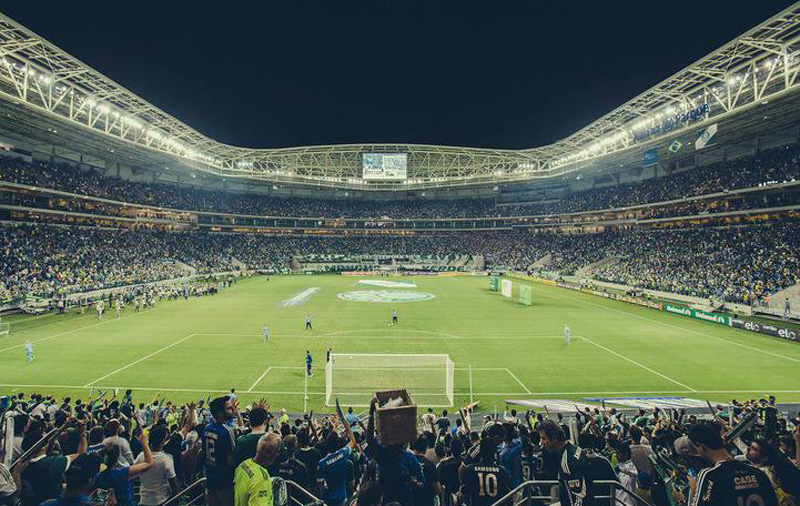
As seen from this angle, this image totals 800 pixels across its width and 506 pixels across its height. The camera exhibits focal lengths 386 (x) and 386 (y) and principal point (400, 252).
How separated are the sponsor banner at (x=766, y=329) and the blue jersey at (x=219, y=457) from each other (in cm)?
3724

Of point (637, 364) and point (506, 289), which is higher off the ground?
point (506, 289)

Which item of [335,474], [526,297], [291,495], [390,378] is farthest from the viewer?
[526,297]

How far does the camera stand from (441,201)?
10288 centimetres

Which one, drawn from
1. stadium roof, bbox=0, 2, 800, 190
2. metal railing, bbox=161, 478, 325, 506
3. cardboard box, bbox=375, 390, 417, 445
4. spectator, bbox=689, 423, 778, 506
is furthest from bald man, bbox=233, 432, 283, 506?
stadium roof, bbox=0, 2, 800, 190

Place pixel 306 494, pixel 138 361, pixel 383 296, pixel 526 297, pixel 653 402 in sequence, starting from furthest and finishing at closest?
pixel 383 296 < pixel 526 297 < pixel 138 361 < pixel 653 402 < pixel 306 494

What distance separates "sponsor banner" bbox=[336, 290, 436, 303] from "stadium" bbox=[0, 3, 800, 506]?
62cm

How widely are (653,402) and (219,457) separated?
687 inches

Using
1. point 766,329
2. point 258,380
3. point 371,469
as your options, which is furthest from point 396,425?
point 766,329

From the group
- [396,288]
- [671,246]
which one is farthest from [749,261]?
[396,288]

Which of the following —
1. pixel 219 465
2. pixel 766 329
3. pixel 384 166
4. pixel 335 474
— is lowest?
pixel 766 329

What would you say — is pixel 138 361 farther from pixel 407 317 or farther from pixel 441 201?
pixel 441 201

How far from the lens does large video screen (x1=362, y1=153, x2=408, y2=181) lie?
71812mm

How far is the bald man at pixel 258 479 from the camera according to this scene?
4062mm

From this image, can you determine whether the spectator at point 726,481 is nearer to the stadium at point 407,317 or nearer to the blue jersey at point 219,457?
the stadium at point 407,317
